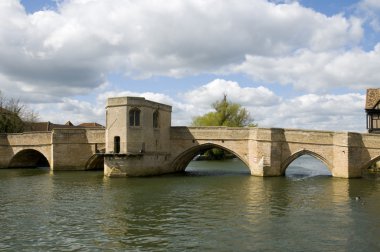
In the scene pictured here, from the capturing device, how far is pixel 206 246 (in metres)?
14.0

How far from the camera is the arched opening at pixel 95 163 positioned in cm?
4077

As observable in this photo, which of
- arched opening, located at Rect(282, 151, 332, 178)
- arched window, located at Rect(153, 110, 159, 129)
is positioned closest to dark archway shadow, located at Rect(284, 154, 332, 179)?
arched opening, located at Rect(282, 151, 332, 178)

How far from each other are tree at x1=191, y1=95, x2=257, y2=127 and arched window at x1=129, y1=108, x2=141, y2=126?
27257mm

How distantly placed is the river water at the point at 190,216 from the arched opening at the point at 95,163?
10890mm

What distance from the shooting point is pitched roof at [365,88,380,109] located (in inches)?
1673

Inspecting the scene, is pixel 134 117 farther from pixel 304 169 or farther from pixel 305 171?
pixel 304 169

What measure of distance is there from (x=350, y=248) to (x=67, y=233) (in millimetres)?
9823

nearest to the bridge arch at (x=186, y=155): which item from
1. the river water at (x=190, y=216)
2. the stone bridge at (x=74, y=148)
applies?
the stone bridge at (x=74, y=148)

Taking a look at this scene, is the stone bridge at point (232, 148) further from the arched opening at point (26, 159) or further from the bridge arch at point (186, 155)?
the arched opening at point (26, 159)

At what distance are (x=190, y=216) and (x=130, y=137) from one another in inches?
634

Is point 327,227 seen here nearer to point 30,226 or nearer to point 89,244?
point 89,244

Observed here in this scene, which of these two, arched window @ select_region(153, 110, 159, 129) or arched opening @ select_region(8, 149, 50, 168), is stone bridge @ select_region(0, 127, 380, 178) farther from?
arched opening @ select_region(8, 149, 50, 168)

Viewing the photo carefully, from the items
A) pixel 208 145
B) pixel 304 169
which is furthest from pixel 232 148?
pixel 304 169

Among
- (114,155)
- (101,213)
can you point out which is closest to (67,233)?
(101,213)
